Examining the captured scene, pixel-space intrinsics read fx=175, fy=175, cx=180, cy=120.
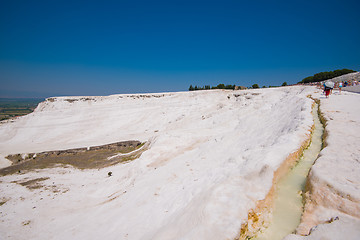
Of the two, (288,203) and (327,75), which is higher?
(327,75)

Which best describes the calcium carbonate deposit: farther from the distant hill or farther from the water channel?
the distant hill

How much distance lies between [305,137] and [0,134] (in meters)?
38.6

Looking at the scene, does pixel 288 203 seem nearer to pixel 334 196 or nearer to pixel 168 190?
pixel 334 196

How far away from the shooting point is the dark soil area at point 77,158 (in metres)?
16.4

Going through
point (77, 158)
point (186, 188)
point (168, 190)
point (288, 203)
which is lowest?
point (77, 158)

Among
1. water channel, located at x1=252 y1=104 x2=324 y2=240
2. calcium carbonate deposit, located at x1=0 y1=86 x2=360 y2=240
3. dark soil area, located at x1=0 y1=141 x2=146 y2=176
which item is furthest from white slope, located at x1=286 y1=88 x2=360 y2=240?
dark soil area, located at x1=0 y1=141 x2=146 y2=176

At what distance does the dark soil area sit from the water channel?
40.6 ft

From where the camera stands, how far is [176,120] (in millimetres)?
27797

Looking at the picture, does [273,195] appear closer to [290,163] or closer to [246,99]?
[290,163]

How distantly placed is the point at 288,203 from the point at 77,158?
19.6 m

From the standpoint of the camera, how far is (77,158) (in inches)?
723

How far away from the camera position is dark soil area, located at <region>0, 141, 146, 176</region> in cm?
1638

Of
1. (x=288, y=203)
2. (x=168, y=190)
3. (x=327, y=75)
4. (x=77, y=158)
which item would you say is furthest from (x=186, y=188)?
(x=327, y=75)

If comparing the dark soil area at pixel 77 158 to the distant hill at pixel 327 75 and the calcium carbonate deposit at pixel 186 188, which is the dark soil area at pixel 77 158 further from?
the distant hill at pixel 327 75
